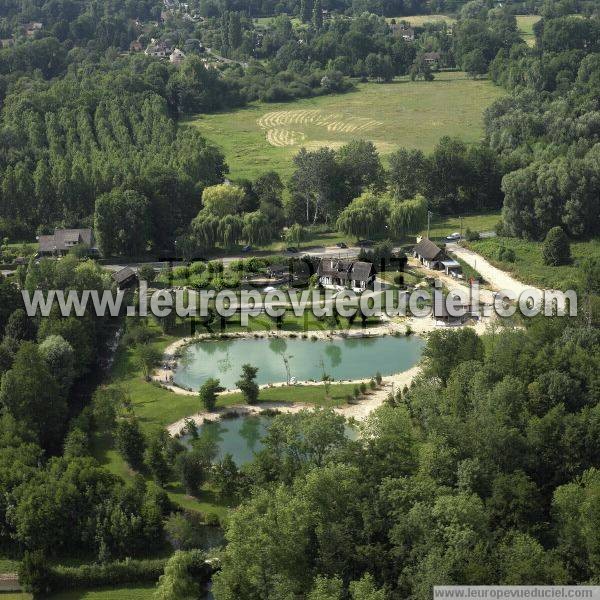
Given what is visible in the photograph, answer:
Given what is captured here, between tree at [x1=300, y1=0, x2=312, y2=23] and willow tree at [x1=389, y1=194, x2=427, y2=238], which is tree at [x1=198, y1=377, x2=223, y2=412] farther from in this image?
tree at [x1=300, y1=0, x2=312, y2=23]

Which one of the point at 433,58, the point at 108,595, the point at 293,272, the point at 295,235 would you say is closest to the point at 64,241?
the point at 295,235

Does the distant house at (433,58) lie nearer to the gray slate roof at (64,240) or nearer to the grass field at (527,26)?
the grass field at (527,26)

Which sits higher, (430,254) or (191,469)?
(430,254)

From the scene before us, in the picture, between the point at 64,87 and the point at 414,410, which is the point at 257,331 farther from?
the point at 64,87

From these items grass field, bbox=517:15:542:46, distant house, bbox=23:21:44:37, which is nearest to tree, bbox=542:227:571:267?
grass field, bbox=517:15:542:46

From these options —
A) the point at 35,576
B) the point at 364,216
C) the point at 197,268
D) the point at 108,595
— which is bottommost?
the point at 108,595

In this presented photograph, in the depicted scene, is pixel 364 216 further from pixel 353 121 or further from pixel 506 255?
pixel 353 121
